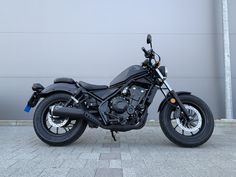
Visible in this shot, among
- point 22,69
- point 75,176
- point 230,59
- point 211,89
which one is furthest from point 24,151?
point 230,59

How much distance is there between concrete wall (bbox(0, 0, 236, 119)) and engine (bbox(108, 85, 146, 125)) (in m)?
2.85

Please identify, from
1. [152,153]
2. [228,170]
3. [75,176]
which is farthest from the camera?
[152,153]

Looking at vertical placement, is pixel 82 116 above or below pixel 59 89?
below

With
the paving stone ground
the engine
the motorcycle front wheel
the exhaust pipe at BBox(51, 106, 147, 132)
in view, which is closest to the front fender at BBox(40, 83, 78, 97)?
the exhaust pipe at BBox(51, 106, 147, 132)

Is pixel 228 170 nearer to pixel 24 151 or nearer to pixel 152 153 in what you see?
pixel 152 153

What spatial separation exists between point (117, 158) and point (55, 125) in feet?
4.17

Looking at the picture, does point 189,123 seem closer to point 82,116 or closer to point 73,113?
point 82,116

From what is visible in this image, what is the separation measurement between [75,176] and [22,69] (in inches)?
196

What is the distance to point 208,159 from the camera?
3797 millimetres

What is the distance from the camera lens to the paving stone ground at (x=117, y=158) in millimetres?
3180

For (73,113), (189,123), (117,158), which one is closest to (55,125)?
(73,113)

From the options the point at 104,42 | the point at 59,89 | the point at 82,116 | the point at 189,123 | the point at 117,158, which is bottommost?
the point at 117,158

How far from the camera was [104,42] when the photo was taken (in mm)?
7586

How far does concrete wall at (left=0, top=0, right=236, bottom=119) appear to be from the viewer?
7484 mm
